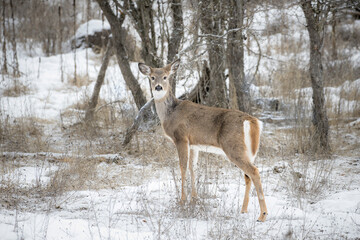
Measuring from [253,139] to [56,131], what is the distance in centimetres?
621

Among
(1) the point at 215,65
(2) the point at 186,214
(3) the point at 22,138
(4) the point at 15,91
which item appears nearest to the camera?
(2) the point at 186,214

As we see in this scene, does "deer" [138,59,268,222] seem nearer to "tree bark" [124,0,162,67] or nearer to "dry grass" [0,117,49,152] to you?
"tree bark" [124,0,162,67]

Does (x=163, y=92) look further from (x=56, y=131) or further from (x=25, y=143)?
(x=56, y=131)

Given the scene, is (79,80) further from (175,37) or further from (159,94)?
(159,94)

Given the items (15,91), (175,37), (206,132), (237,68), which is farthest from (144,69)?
(15,91)

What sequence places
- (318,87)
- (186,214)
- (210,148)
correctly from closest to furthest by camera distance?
(186,214)
(210,148)
(318,87)

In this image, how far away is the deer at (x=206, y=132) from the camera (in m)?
4.73

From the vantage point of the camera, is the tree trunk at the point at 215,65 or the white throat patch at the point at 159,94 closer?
the white throat patch at the point at 159,94

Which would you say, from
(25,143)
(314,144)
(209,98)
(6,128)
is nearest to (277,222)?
(314,144)

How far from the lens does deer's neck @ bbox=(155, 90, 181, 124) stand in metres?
5.79

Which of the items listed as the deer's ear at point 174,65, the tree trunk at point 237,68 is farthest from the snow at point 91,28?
the deer's ear at point 174,65

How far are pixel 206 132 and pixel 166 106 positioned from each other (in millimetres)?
945

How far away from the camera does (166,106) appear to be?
5.85 meters

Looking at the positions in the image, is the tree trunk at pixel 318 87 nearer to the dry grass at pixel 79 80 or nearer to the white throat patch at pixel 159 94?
the white throat patch at pixel 159 94
